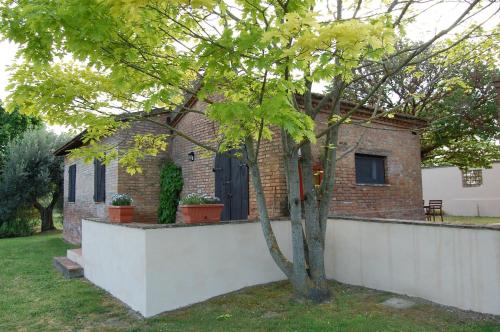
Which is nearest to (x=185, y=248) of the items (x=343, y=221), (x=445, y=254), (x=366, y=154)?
(x=343, y=221)

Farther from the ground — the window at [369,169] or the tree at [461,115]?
the tree at [461,115]

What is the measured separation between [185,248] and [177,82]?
2378mm

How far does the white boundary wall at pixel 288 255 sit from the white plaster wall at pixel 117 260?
1 centimetres

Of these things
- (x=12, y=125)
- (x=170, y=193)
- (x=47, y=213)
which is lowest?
(x=47, y=213)

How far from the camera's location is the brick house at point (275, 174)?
7.38 meters

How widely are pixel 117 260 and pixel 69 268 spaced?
7.85 feet

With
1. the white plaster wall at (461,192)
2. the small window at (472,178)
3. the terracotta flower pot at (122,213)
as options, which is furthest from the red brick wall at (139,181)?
the white plaster wall at (461,192)

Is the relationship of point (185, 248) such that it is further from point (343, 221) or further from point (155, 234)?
point (343, 221)

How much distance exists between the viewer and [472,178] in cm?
2092

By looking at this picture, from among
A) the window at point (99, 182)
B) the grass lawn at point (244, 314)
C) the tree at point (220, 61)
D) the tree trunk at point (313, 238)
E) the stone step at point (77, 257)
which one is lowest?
the grass lawn at point (244, 314)

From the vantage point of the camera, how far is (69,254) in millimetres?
9047

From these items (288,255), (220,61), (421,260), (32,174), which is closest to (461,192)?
(288,255)

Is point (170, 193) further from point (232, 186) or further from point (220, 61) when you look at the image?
point (220, 61)

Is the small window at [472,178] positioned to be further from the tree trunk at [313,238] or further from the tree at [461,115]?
the tree trunk at [313,238]
